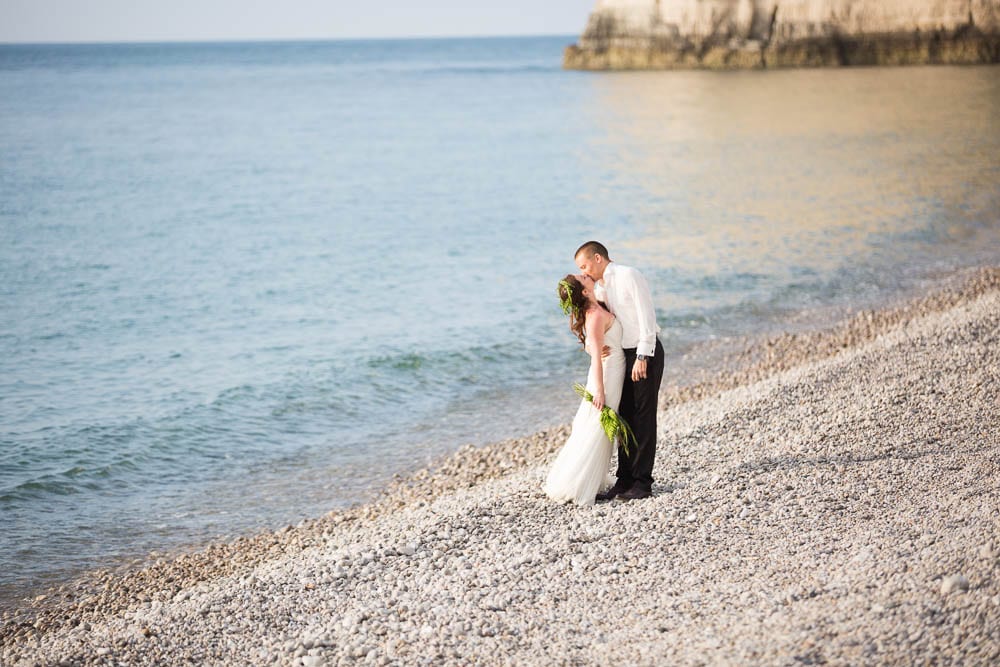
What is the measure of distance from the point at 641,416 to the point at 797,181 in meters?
26.8

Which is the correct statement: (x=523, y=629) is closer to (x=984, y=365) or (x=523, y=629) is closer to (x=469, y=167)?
(x=984, y=365)

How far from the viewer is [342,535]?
29.3 ft

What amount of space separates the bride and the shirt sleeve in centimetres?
26

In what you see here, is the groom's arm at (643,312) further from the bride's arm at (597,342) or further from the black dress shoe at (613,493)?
the black dress shoe at (613,493)

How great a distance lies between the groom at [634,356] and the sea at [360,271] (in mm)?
3912

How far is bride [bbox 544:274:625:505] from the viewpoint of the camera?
25.4 ft

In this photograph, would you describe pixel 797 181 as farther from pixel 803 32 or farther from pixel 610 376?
pixel 803 32

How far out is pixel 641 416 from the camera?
314 inches

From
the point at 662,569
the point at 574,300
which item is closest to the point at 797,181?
the point at 574,300

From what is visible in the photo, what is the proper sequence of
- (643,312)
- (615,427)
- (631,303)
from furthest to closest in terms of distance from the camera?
(615,427), (631,303), (643,312)

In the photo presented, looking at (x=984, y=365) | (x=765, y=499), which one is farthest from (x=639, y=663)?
(x=984, y=365)

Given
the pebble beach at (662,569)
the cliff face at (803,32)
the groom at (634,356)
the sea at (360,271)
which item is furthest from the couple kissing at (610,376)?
the cliff face at (803,32)

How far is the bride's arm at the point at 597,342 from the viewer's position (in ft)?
Answer: 25.4

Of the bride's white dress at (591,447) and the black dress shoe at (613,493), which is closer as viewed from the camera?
the bride's white dress at (591,447)
